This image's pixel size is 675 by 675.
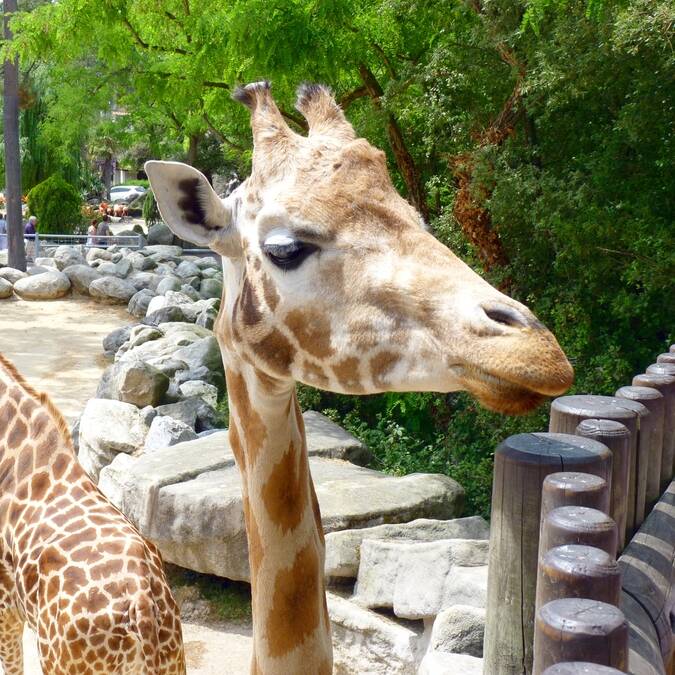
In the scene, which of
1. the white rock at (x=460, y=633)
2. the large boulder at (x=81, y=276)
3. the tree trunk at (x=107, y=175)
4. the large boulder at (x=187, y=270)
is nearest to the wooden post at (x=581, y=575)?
the white rock at (x=460, y=633)

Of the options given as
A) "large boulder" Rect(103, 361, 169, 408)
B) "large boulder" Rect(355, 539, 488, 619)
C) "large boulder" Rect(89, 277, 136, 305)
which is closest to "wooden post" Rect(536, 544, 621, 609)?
"large boulder" Rect(355, 539, 488, 619)

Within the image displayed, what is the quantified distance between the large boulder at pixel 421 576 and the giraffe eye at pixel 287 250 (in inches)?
109

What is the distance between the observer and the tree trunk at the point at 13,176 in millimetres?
18141

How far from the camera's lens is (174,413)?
28.8ft

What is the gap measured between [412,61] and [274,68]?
5.17 ft

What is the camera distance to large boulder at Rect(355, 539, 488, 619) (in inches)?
177

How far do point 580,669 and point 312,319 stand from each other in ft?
3.41

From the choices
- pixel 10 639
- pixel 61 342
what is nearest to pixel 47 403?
pixel 10 639

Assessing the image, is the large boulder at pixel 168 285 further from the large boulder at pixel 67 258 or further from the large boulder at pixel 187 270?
the large boulder at pixel 67 258

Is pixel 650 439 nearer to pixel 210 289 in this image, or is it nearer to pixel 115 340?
pixel 115 340

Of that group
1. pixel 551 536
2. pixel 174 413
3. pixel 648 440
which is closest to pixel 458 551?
pixel 648 440

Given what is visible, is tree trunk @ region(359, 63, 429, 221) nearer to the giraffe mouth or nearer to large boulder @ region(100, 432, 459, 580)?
large boulder @ region(100, 432, 459, 580)

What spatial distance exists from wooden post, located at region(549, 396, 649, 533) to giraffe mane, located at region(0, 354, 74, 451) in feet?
6.78

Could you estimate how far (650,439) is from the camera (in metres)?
3.04
